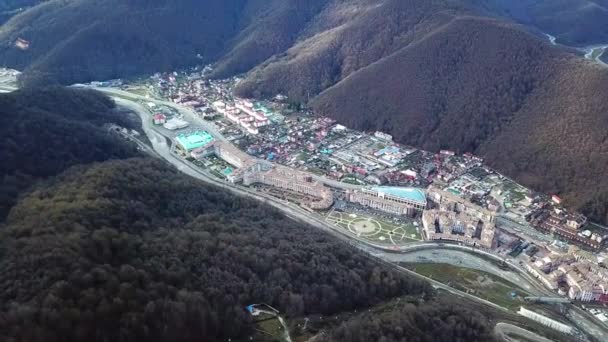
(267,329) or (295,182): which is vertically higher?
(267,329)

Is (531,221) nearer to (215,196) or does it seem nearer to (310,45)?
(215,196)

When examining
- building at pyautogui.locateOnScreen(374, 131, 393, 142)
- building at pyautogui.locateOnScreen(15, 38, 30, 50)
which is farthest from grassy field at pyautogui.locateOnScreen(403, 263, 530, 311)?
building at pyautogui.locateOnScreen(15, 38, 30, 50)

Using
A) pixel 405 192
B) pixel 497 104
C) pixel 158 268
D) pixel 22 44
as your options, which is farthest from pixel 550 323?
pixel 22 44

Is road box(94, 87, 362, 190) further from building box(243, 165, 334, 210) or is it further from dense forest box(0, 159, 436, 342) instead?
dense forest box(0, 159, 436, 342)

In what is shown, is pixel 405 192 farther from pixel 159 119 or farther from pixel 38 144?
pixel 159 119

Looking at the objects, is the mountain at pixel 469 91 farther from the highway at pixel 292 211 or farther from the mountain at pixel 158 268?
the mountain at pixel 158 268
